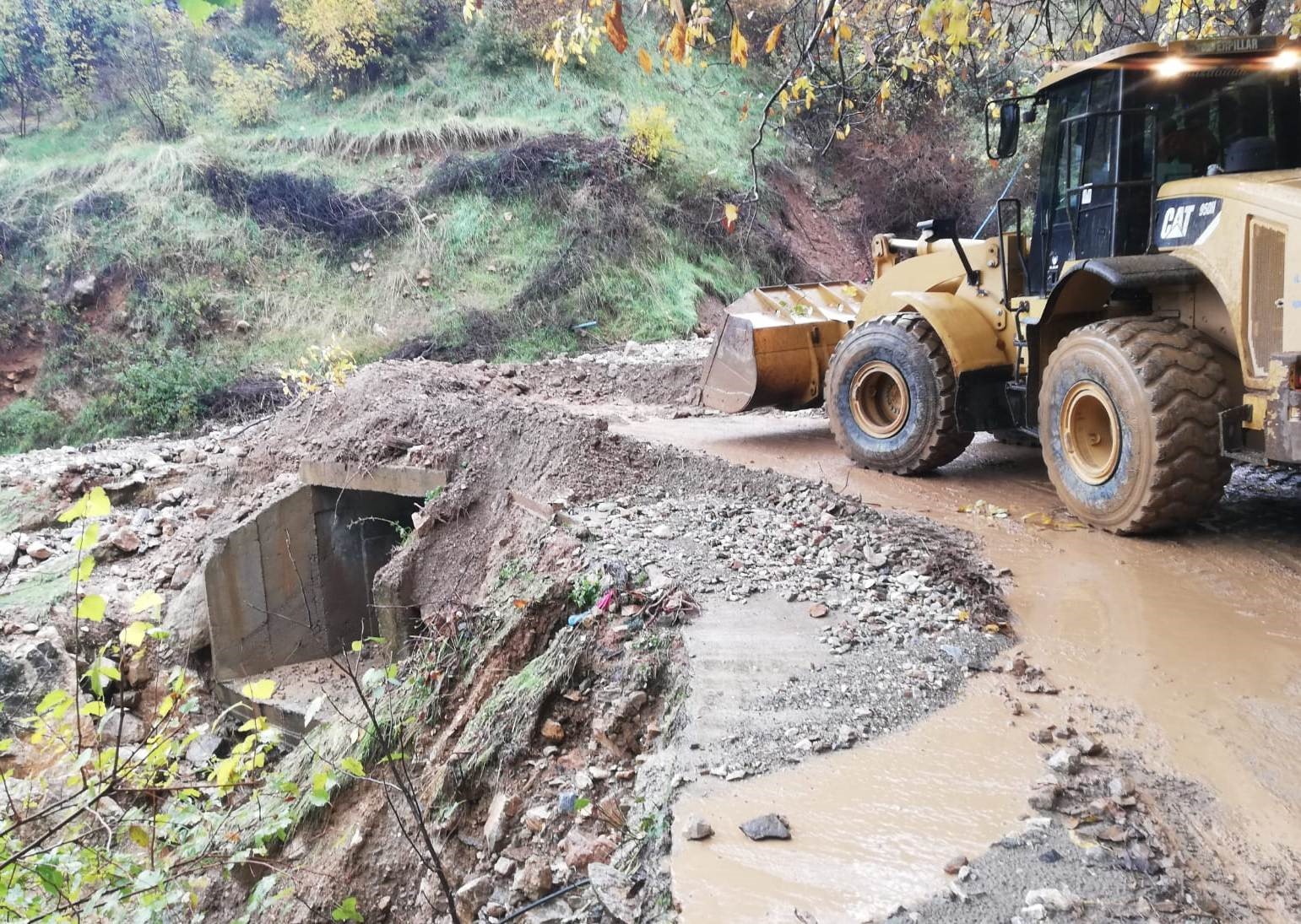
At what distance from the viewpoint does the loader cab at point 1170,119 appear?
528cm

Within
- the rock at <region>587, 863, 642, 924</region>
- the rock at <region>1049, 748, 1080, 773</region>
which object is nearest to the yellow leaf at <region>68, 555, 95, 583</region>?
the rock at <region>587, 863, 642, 924</region>

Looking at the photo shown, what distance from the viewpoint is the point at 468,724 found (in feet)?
14.4

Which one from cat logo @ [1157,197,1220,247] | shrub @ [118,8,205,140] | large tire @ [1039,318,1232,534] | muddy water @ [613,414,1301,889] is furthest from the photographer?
shrub @ [118,8,205,140]

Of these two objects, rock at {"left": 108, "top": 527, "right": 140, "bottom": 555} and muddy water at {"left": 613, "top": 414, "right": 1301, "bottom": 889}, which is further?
rock at {"left": 108, "top": 527, "right": 140, "bottom": 555}

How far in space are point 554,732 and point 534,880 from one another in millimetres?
896

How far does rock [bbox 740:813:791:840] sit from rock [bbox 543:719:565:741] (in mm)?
1347

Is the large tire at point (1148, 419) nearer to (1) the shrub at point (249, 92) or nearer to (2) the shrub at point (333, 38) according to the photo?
(2) the shrub at point (333, 38)

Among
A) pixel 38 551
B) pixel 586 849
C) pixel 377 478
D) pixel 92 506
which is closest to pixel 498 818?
pixel 586 849

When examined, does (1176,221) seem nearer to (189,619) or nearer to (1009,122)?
(1009,122)

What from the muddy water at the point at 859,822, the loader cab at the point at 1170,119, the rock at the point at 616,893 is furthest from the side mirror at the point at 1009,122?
the rock at the point at 616,893

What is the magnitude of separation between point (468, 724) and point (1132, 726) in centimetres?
284

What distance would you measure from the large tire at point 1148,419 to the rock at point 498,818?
11.7ft

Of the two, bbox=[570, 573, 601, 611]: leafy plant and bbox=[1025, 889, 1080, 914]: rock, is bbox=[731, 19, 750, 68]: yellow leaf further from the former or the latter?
bbox=[1025, 889, 1080, 914]: rock

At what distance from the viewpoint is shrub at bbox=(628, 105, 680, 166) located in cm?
1875
